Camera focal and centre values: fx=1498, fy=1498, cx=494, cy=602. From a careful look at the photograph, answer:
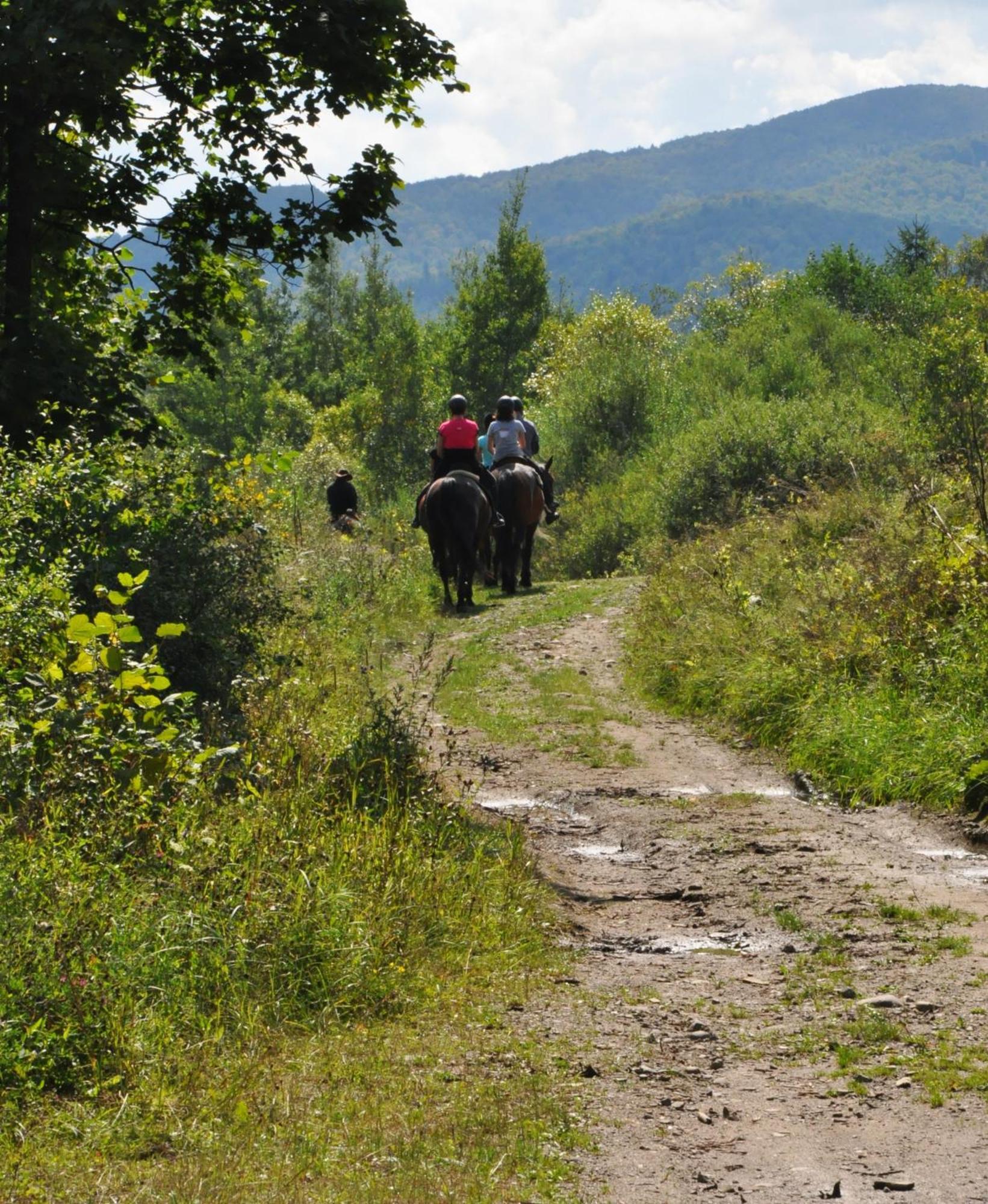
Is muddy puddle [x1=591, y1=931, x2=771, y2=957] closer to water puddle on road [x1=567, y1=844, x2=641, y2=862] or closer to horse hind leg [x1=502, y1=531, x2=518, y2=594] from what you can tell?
water puddle on road [x1=567, y1=844, x2=641, y2=862]

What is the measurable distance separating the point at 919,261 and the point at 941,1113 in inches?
2535

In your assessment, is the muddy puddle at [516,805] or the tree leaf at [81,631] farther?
the muddy puddle at [516,805]

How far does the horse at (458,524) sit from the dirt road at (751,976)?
829 centimetres

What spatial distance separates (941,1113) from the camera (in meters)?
5.25

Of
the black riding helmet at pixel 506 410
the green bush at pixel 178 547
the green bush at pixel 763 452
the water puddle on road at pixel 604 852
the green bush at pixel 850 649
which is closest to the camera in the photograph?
the water puddle on road at pixel 604 852

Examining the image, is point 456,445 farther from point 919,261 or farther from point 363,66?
point 919,261

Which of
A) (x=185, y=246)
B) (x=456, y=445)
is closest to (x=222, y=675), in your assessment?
(x=185, y=246)

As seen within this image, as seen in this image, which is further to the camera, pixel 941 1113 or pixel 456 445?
pixel 456 445

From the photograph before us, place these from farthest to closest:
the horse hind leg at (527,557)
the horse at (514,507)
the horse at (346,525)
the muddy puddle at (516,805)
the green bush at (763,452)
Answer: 1. the horse at (346,525)
2. the green bush at (763,452)
3. the horse hind leg at (527,557)
4. the horse at (514,507)
5. the muddy puddle at (516,805)

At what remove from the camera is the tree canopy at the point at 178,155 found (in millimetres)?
12039

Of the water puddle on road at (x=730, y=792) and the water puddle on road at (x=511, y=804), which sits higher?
the water puddle on road at (x=730, y=792)

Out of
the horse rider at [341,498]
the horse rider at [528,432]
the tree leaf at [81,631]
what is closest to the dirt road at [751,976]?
the tree leaf at [81,631]

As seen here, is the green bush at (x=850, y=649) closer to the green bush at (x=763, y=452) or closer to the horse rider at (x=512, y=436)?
the horse rider at (x=512, y=436)

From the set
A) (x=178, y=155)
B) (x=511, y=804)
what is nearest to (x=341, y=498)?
(x=178, y=155)
